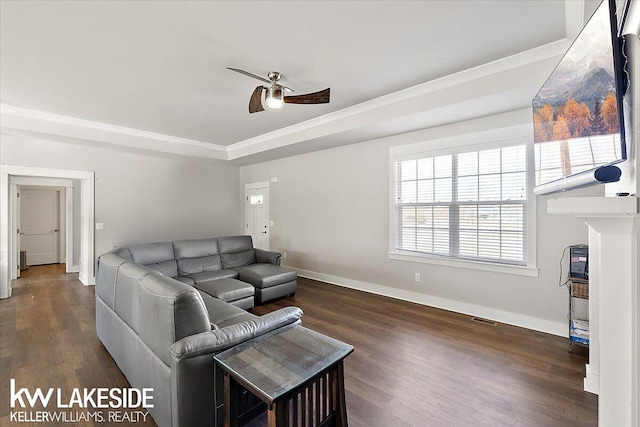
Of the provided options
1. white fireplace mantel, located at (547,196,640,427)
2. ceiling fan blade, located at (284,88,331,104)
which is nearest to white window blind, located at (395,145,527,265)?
ceiling fan blade, located at (284,88,331,104)

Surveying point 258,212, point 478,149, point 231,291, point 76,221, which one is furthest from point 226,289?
point 76,221

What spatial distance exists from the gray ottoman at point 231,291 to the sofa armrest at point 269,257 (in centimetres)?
119

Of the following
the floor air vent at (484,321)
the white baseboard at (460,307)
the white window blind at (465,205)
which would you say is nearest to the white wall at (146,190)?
the white baseboard at (460,307)

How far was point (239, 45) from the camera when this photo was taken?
2441 mm

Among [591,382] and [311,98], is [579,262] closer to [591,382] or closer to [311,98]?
[591,382]

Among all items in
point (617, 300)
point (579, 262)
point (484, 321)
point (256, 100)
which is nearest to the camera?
point (617, 300)

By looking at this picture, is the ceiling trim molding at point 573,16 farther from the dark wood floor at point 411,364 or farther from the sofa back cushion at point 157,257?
the sofa back cushion at point 157,257

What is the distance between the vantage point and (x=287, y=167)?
5.91m

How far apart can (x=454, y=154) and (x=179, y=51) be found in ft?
11.1

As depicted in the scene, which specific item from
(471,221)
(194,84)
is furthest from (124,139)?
(471,221)

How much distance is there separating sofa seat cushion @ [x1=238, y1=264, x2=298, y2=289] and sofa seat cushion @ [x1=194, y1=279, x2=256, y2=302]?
1.00 feet

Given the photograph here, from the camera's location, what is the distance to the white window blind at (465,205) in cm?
330

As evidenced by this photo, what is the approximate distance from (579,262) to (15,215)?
8.89 meters

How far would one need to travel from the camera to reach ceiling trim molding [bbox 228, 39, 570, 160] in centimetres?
253
